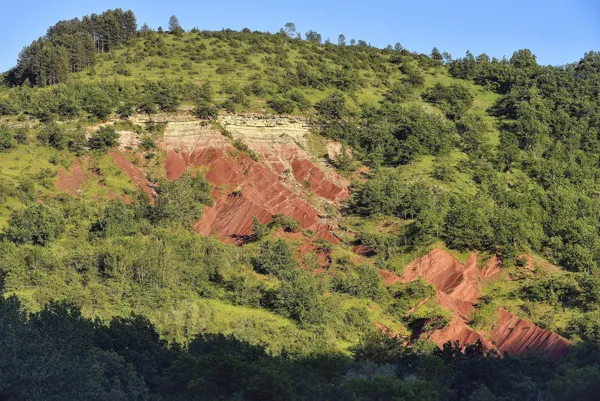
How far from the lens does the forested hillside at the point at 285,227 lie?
113 ft

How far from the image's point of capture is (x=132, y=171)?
5959 centimetres

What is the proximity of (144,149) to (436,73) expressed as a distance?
134ft

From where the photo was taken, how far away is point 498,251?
2041 inches

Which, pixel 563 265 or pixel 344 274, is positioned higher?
pixel 563 265

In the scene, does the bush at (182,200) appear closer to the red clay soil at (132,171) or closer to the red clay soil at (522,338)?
the red clay soil at (132,171)

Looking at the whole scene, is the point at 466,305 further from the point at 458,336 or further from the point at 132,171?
the point at 132,171

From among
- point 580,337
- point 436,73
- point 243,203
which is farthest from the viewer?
point 436,73

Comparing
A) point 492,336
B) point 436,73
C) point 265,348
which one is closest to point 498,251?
point 492,336

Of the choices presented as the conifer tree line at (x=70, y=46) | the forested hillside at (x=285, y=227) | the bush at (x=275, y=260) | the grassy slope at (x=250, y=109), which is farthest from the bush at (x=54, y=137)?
the bush at (x=275, y=260)

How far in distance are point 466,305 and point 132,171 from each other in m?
27.2

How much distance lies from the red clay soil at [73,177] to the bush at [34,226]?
710 centimetres

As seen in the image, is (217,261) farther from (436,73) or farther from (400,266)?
(436,73)

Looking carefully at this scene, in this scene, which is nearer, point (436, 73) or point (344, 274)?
point (344, 274)

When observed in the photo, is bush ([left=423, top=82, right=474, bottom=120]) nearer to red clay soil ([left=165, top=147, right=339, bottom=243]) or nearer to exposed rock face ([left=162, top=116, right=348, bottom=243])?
exposed rock face ([left=162, top=116, right=348, bottom=243])
